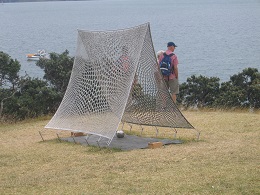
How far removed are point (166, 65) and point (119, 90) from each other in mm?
2113

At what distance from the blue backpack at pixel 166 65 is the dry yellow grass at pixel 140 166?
1.48m

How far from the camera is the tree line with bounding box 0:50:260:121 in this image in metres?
15.4

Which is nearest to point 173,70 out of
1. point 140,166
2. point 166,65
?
point 166,65

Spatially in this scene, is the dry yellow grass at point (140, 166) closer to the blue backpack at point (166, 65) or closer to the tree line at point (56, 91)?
the blue backpack at point (166, 65)

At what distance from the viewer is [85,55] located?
12.3m

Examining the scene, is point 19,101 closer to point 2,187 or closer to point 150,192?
point 2,187

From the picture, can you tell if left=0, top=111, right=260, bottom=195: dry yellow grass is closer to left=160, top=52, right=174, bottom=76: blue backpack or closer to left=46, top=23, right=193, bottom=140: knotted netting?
left=46, top=23, right=193, bottom=140: knotted netting

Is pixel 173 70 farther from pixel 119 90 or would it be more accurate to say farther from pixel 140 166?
pixel 140 166

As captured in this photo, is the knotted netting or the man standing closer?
the knotted netting

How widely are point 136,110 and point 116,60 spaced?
106cm

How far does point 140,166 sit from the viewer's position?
28.7 feet

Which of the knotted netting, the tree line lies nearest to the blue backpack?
the knotted netting

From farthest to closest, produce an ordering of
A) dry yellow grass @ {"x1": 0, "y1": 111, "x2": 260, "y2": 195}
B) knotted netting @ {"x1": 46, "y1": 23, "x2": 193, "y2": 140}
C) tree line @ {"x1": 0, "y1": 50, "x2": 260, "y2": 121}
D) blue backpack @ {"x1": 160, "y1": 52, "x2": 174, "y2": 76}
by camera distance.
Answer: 1. tree line @ {"x1": 0, "y1": 50, "x2": 260, "y2": 121}
2. blue backpack @ {"x1": 160, "y1": 52, "x2": 174, "y2": 76}
3. knotted netting @ {"x1": 46, "y1": 23, "x2": 193, "y2": 140}
4. dry yellow grass @ {"x1": 0, "y1": 111, "x2": 260, "y2": 195}

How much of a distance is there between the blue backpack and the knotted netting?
132 centimetres
